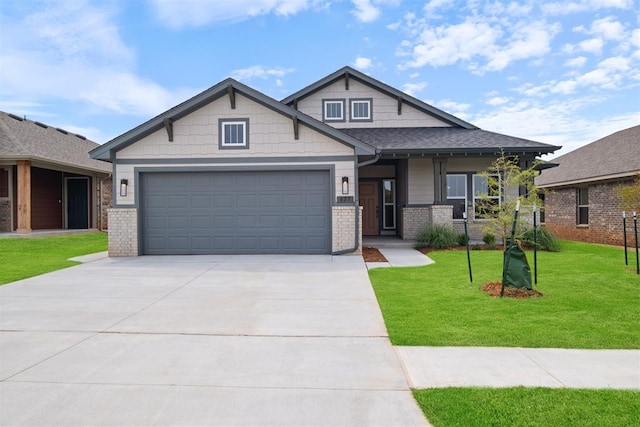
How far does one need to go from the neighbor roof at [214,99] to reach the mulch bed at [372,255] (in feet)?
10.2

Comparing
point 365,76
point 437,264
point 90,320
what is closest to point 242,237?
point 437,264

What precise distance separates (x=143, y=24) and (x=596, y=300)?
13.8m

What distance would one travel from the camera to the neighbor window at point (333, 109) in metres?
17.3

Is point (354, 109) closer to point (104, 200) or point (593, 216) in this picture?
point (593, 216)

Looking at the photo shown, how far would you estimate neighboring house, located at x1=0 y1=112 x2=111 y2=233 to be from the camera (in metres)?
17.4

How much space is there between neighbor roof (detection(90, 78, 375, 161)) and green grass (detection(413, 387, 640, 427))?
365 inches

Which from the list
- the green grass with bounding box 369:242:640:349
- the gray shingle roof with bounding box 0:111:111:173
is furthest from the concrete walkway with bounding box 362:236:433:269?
the gray shingle roof with bounding box 0:111:111:173

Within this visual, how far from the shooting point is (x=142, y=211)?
12.5 metres

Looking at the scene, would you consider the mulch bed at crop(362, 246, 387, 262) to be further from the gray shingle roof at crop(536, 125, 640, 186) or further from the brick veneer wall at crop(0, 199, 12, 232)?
the brick veneer wall at crop(0, 199, 12, 232)

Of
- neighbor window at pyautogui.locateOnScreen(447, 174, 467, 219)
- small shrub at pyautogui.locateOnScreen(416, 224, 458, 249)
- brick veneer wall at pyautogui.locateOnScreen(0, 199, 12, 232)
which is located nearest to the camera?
small shrub at pyautogui.locateOnScreen(416, 224, 458, 249)

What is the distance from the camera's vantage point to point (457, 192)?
610 inches

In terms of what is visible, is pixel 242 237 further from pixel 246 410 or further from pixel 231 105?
pixel 246 410

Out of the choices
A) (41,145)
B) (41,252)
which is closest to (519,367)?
(41,252)

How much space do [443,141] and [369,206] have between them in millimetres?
4325
